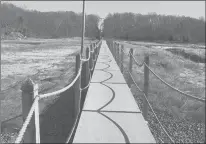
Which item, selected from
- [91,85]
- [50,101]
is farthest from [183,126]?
[50,101]

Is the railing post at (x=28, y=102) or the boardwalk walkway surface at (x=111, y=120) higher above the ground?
the railing post at (x=28, y=102)

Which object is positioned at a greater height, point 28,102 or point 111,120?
point 28,102

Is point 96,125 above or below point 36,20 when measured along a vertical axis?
below

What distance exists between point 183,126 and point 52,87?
6143mm

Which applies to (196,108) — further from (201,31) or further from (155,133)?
(201,31)

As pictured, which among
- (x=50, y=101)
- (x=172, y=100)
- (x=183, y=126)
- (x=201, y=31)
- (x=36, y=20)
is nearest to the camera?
(x=183, y=126)

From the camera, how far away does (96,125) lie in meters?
4.49

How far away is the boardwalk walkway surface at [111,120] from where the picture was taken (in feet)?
13.3

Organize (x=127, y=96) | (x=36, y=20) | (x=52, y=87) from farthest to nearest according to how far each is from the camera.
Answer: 1. (x=36, y=20)
2. (x=52, y=87)
3. (x=127, y=96)

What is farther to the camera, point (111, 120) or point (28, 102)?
point (111, 120)

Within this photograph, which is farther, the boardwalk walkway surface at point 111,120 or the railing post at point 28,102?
the boardwalk walkway surface at point 111,120

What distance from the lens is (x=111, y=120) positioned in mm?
4773

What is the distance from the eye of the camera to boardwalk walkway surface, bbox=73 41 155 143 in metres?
4.04

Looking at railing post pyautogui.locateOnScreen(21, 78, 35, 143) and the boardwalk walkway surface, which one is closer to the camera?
railing post pyautogui.locateOnScreen(21, 78, 35, 143)
